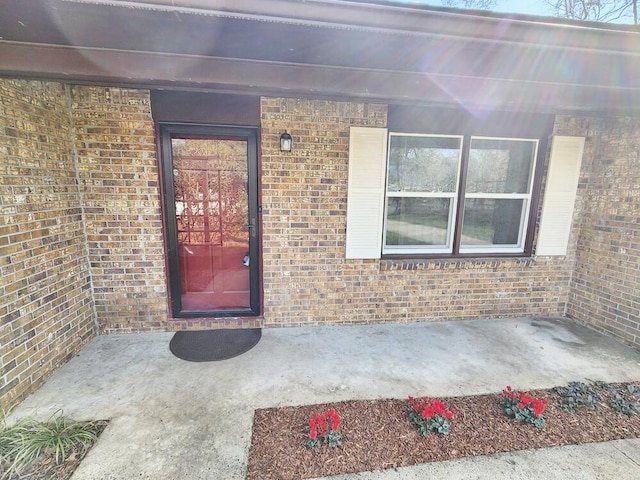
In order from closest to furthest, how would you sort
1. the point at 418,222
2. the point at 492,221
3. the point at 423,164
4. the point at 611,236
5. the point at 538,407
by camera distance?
1. the point at 538,407
2. the point at 611,236
3. the point at 423,164
4. the point at 418,222
5. the point at 492,221

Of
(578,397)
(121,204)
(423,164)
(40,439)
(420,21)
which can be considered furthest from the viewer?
(423,164)

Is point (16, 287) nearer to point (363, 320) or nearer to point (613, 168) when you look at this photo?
point (363, 320)

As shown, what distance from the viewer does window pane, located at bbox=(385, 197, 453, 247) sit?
3686 mm

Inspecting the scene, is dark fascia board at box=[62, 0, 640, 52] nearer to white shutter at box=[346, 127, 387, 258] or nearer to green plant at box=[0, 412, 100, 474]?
white shutter at box=[346, 127, 387, 258]

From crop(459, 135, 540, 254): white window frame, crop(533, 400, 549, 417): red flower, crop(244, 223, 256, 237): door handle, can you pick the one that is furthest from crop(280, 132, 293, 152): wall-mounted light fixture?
crop(533, 400, 549, 417): red flower

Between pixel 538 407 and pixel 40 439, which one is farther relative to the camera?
pixel 538 407

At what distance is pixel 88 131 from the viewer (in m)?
2.91

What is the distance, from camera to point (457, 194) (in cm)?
368

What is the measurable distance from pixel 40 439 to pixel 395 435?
2268 millimetres

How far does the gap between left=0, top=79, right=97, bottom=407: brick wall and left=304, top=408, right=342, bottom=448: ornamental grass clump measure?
2204 millimetres

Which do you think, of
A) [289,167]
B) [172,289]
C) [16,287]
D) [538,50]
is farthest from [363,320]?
[16,287]

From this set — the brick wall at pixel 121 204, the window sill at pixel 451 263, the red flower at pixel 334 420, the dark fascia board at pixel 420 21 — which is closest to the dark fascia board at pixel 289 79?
the dark fascia board at pixel 420 21

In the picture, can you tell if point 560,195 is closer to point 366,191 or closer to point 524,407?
point 366,191

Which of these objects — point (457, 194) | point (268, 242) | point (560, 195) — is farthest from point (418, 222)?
point (268, 242)
